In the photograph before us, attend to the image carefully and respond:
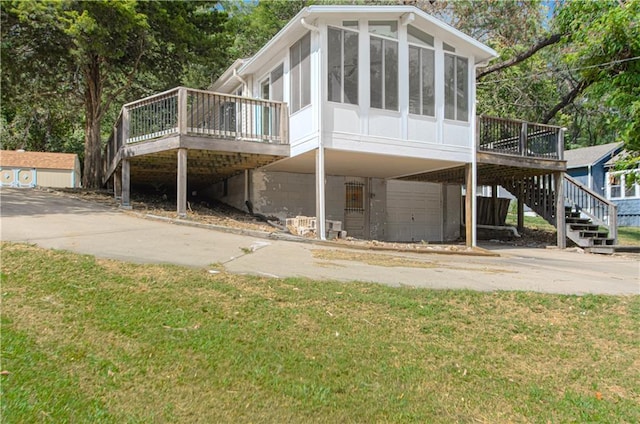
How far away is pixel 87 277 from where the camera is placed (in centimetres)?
480

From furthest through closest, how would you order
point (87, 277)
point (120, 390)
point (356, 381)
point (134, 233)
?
point (134, 233), point (87, 277), point (356, 381), point (120, 390)

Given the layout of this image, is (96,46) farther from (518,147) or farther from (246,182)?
(518,147)

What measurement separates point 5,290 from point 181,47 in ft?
46.6

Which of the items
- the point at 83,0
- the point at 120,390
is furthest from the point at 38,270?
the point at 83,0

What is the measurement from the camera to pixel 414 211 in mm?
16016

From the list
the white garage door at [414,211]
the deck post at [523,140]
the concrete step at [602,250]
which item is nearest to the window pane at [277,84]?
the white garage door at [414,211]

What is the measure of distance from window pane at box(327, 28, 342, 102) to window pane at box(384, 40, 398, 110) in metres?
1.23

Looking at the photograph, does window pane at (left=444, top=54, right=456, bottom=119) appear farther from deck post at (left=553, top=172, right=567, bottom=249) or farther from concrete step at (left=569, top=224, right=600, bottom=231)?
concrete step at (left=569, top=224, right=600, bottom=231)

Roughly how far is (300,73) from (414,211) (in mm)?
7212

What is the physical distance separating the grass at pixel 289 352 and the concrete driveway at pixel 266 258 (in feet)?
2.95

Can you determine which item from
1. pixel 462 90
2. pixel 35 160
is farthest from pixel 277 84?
pixel 35 160

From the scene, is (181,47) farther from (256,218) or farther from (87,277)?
(87,277)

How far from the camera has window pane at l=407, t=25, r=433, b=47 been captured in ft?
36.7

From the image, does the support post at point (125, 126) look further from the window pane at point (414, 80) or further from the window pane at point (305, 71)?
the window pane at point (414, 80)
